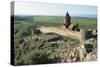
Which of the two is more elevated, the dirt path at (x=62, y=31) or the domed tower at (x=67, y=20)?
the domed tower at (x=67, y=20)

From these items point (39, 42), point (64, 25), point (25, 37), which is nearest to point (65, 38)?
point (64, 25)

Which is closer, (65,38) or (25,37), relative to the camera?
(25,37)

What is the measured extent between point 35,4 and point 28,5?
0.23 feet

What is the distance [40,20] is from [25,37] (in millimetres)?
216

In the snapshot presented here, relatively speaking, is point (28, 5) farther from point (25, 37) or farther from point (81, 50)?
point (81, 50)

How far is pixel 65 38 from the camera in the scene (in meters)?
2.05

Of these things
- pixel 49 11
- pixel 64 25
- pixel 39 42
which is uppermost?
pixel 49 11

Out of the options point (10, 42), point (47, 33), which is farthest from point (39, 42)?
point (10, 42)

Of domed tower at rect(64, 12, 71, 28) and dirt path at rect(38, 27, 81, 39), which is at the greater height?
domed tower at rect(64, 12, 71, 28)

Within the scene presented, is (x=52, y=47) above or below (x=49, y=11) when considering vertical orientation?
below

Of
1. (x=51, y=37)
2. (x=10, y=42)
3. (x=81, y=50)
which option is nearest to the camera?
(x=10, y=42)

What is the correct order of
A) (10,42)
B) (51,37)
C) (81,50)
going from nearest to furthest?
1. (10,42)
2. (51,37)
3. (81,50)

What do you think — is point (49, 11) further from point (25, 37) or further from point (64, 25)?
point (25, 37)

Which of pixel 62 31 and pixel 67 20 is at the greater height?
pixel 67 20
